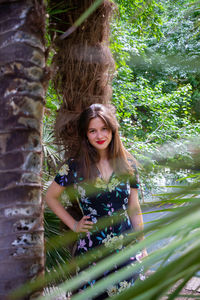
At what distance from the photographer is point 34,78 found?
2.78ft

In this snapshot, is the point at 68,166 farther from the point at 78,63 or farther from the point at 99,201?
the point at 78,63

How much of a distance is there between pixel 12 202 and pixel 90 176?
3.60 feet

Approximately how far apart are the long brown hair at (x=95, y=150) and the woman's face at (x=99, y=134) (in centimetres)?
2

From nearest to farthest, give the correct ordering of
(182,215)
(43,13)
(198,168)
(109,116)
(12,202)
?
(182,215), (198,168), (12,202), (43,13), (109,116)

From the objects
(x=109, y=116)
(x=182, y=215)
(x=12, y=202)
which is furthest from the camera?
(x=109, y=116)

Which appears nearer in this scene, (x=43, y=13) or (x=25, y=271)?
(x=25, y=271)

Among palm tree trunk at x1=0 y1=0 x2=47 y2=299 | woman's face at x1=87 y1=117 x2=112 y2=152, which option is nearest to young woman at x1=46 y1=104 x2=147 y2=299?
woman's face at x1=87 y1=117 x2=112 y2=152

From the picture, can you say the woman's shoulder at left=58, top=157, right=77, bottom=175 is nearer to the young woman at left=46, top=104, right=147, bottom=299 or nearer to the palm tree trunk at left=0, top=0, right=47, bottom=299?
the young woman at left=46, top=104, right=147, bottom=299

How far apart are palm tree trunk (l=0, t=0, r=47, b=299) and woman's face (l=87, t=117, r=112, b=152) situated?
3.25ft

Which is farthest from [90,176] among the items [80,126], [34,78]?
[34,78]

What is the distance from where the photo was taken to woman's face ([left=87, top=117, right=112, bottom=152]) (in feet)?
6.09

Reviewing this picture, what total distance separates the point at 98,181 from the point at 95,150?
0.61 feet

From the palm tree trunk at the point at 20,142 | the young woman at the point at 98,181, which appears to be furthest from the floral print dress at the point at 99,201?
the palm tree trunk at the point at 20,142

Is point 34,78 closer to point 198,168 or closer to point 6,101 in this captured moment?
point 6,101
